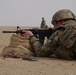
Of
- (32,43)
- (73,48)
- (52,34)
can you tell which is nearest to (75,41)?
(73,48)

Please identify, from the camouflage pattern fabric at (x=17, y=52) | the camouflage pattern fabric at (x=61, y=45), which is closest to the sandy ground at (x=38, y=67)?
the camouflage pattern fabric at (x=61, y=45)

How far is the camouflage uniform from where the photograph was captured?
6.66 meters

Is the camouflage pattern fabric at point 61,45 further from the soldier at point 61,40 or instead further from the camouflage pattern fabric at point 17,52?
the camouflage pattern fabric at point 17,52

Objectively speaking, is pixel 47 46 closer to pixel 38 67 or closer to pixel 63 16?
pixel 63 16

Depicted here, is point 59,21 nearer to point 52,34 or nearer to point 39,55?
point 52,34

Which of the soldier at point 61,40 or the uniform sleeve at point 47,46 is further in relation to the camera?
the uniform sleeve at point 47,46

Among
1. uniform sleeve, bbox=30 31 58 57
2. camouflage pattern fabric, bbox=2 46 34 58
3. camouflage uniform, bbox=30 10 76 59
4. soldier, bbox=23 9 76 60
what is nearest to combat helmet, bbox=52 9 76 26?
soldier, bbox=23 9 76 60

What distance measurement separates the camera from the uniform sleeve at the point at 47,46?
22.7 feet

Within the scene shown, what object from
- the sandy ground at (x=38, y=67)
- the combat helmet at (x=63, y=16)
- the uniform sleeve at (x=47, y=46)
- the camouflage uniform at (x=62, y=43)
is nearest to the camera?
the sandy ground at (x=38, y=67)

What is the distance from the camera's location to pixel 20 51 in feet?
24.1

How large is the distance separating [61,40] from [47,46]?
0.41m

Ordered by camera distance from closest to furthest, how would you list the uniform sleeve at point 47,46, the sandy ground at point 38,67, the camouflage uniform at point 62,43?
the sandy ground at point 38,67
the camouflage uniform at point 62,43
the uniform sleeve at point 47,46

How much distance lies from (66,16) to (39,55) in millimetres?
1200

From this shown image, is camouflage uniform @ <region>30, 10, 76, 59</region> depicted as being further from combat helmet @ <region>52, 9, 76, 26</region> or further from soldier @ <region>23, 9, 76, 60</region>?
combat helmet @ <region>52, 9, 76, 26</region>
